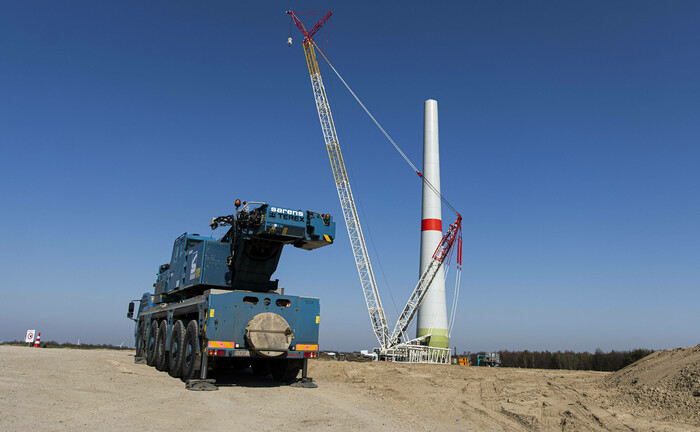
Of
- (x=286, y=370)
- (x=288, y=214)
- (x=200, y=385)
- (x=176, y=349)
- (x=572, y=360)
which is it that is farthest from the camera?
(x=572, y=360)

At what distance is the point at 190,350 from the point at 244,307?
7.90 feet

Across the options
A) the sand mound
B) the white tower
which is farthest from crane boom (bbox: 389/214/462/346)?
the sand mound

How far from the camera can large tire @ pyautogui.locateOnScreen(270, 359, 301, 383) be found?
16.3m

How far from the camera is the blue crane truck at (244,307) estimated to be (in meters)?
14.6

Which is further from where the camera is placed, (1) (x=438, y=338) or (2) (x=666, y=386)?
(1) (x=438, y=338)

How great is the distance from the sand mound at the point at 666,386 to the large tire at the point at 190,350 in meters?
12.5

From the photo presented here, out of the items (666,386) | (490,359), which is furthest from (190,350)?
(490,359)

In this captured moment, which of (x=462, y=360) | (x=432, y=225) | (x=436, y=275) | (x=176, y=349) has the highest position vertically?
(x=432, y=225)

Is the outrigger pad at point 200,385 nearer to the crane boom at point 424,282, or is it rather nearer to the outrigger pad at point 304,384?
the outrigger pad at point 304,384

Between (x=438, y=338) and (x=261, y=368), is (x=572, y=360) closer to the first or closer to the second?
(x=438, y=338)

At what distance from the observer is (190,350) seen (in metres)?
15.5

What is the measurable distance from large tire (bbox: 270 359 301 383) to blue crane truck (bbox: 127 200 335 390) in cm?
3

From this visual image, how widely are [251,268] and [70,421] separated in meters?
8.15

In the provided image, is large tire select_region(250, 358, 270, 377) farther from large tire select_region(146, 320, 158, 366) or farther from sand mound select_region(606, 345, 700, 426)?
sand mound select_region(606, 345, 700, 426)
